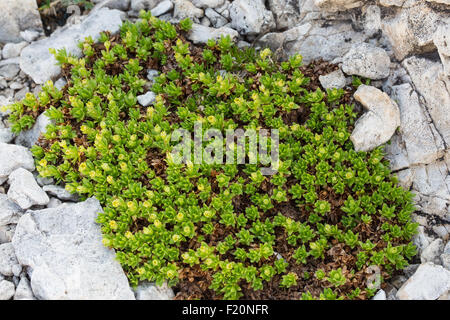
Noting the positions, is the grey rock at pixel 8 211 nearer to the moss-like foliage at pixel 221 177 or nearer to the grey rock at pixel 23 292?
the moss-like foliage at pixel 221 177

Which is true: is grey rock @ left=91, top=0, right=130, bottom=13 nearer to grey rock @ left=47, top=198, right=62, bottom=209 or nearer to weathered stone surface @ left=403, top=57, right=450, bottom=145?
grey rock @ left=47, top=198, right=62, bottom=209

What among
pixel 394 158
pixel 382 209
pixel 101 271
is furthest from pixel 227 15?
pixel 101 271

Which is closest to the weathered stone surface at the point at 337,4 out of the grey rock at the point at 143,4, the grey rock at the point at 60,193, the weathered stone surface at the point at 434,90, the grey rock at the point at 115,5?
the weathered stone surface at the point at 434,90

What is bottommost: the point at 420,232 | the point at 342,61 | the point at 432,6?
the point at 420,232

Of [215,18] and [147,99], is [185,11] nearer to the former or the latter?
[215,18]

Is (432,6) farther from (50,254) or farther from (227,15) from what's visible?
(50,254)

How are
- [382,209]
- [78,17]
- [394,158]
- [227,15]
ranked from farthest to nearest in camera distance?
1. [78,17]
2. [227,15]
3. [394,158]
4. [382,209]

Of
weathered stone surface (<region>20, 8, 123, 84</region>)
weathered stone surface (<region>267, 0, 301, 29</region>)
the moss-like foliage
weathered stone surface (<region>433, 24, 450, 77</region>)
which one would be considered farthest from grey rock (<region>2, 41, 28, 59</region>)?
weathered stone surface (<region>433, 24, 450, 77</region>)
